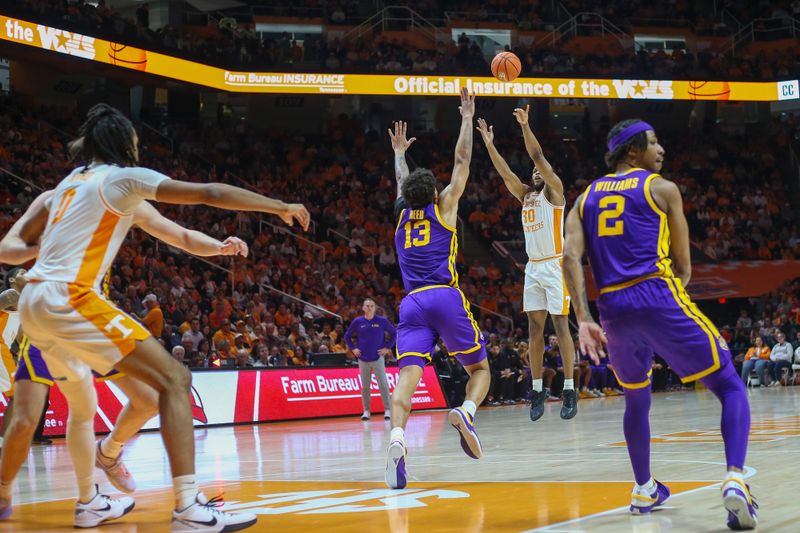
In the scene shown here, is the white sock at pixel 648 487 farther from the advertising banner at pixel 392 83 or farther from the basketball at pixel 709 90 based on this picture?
the basketball at pixel 709 90

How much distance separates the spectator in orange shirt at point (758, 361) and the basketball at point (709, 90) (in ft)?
34.2

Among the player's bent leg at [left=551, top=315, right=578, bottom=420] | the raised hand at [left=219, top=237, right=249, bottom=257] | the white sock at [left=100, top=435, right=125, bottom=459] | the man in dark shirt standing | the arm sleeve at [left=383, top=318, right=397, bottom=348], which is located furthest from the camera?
the arm sleeve at [left=383, top=318, right=397, bottom=348]

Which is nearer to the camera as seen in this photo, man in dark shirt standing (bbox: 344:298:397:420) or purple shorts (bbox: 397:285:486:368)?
purple shorts (bbox: 397:285:486:368)

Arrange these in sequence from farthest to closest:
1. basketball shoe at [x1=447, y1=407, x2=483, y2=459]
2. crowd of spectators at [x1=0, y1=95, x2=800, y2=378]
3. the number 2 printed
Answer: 1. crowd of spectators at [x1=0, y1=95, x2=800, y2=378]
2. basketball shoe at [x1=447, y1=407, x2=483, y2=459]
3. the number 2 printed

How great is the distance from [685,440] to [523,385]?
12681 mm

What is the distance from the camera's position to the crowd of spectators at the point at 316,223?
64.6 feet

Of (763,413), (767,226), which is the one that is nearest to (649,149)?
(763,413)

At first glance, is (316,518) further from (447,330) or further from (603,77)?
(603,77)

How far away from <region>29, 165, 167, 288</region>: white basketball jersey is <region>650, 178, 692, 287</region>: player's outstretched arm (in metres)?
2.63

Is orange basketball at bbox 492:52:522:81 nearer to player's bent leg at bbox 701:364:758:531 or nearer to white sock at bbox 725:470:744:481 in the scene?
player's bent leg at bbox 701:364:758:531

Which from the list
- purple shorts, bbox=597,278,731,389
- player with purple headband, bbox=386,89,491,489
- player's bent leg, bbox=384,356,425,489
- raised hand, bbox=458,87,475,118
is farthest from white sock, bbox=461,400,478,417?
raised hand, bbox=458,87,475,118

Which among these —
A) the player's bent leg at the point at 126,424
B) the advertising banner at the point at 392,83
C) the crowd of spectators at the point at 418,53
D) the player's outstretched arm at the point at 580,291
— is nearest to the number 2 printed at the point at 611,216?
the player's outstretched arm at the point at 580,291

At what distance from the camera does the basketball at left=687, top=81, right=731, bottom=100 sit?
32125 mm

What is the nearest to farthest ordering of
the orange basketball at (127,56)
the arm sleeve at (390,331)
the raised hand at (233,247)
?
the raised hand at (233,247) → the arm sleeve at (390,331) → the orange basketball at (127,56)
